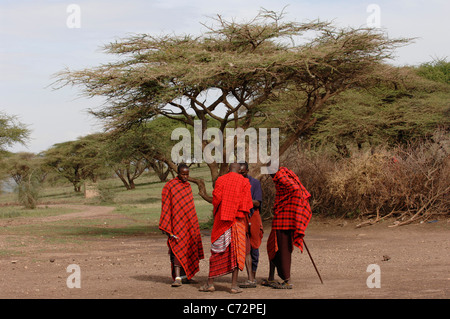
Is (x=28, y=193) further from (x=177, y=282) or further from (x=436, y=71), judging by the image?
(x=177, y=282)

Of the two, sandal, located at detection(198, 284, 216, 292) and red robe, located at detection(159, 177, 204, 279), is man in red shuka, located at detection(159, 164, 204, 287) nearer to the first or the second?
red robe, located at detection(159, 177, 204, 279)


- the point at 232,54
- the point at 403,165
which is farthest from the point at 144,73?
the point at 403,165

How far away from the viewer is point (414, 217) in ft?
51.5

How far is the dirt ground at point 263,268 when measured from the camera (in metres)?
7.45

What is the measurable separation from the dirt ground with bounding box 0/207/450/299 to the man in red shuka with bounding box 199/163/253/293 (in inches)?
12.2

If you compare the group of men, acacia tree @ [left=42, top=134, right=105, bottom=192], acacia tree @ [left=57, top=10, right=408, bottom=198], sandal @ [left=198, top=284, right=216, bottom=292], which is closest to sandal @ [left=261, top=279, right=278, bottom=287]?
the group of men

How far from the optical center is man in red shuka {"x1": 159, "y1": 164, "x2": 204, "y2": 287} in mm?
8328

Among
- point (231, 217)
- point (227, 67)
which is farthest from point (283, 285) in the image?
point (227, 67)

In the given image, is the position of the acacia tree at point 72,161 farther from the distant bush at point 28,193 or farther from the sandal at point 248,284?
the sandal at point 248,284

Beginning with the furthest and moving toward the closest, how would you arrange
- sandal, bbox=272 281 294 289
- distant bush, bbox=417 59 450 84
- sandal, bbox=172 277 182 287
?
distant bush, bbox=417 59 450 84
sandal, bbox=172 277 182 287
sandal, bbox=272 281 294 289

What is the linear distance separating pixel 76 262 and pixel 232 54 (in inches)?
321

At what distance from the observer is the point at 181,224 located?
8391mm

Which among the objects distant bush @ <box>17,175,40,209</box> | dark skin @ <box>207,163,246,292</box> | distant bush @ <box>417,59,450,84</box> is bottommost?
distant bush @ <box>17,175,40,209</box>

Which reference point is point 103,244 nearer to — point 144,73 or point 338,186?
point 144,73
